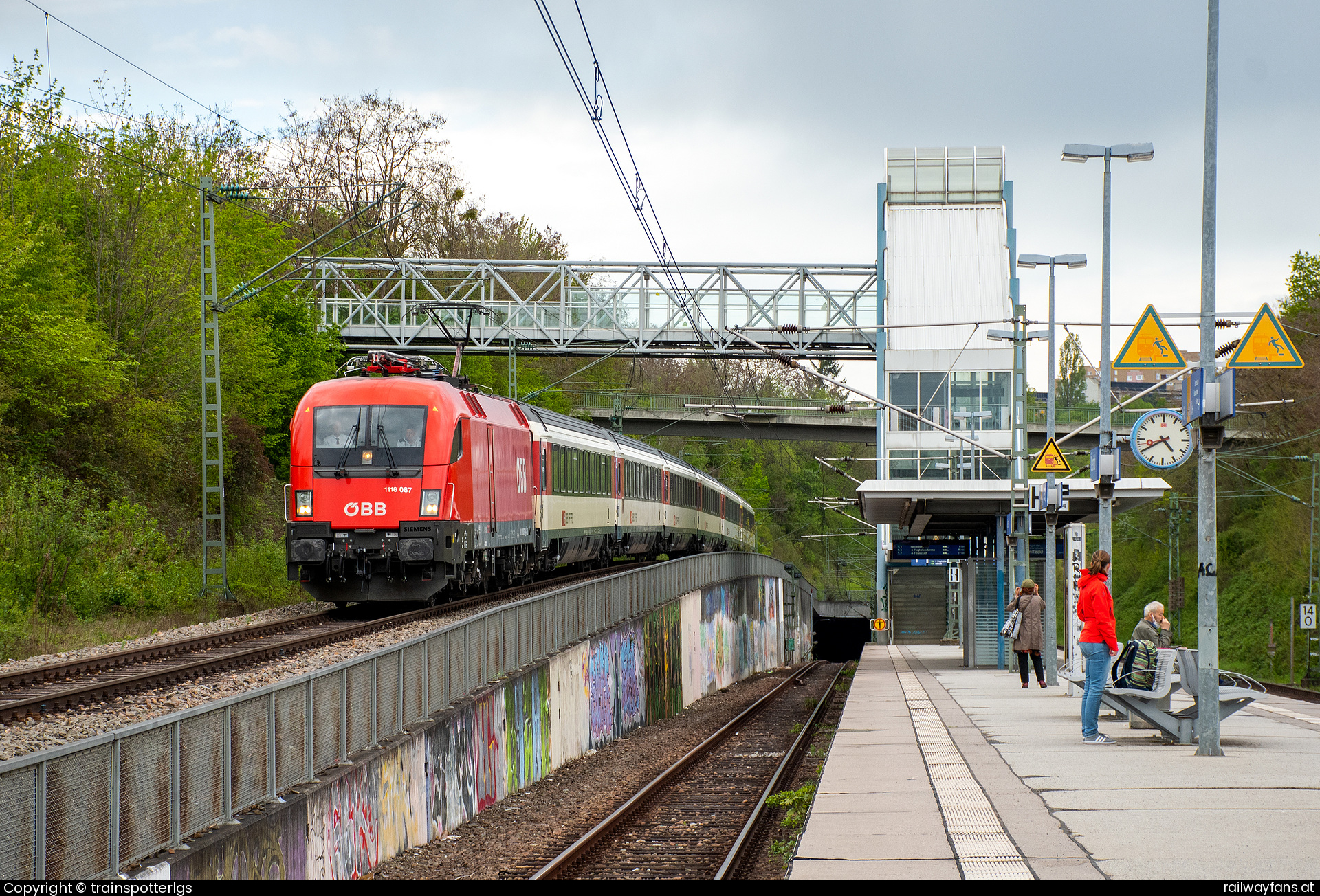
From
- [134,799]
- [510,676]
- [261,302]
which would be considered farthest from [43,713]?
[261,302]

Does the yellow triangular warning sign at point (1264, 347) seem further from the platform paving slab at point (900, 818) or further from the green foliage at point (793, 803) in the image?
the green foliage at point (793, 803)

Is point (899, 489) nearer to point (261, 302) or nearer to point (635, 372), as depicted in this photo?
point (261, 302)

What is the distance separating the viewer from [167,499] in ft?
106

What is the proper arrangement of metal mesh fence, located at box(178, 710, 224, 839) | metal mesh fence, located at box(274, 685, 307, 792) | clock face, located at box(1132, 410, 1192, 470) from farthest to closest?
clock face, located at box(1132, 410, 1192, 470) < metal mesh fence, located at box(274, 685, 307, 792) < metal mesh fence, located at box(178, 710, 224, 839)

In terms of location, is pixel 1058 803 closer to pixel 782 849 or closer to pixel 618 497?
pixel 782 849

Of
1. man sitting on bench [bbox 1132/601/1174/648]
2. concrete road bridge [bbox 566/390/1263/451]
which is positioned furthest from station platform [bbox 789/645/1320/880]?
concrete road bridge [bbox 566/390/1263/451]

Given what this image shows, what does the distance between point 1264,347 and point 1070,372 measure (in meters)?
128

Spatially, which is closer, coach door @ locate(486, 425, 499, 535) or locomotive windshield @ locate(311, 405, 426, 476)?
locomotive windshield @ locate(311, 405, 426, 476)

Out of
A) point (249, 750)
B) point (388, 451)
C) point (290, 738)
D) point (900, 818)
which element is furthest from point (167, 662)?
point (900, 818)

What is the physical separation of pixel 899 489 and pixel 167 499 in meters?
17.2

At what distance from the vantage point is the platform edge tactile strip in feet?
25.8

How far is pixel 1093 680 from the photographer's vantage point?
555 inches

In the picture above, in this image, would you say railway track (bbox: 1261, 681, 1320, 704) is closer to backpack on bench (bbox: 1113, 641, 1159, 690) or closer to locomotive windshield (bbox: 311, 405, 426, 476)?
backpack on bench (bbox: 1113, 641, 1159, 690)

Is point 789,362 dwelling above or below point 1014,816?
above
